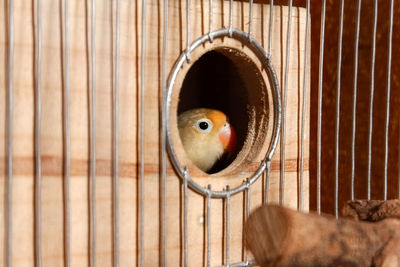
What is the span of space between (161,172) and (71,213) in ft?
0.39

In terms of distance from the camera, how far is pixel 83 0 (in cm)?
60

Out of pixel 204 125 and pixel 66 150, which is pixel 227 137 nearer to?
pixel 204 125

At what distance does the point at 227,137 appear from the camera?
2.65ft

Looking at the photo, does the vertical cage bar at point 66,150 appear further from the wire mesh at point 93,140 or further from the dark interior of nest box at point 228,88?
the dark interior of nest box at point 228,88

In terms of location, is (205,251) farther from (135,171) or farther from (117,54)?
(117,54)

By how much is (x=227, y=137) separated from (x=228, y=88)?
0.11 m

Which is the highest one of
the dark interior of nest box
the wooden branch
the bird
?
the dark interior of nest box

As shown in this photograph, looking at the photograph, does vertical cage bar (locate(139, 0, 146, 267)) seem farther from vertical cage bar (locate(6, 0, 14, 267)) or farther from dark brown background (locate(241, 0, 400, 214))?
dark brown background (locate(241, 0, 400, 214))

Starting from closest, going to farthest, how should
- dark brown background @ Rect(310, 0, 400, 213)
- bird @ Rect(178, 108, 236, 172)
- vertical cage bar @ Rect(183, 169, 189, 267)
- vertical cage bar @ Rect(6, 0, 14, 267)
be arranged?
vertical cage bar @ Rect(6, 0, 14, 267)
vertical cage bar @ Rect(183, 169, 189, 267)
bird @ Rect(178, 108, 236, 172)
dark brown background @ Rect(310, 0, 400, 213)

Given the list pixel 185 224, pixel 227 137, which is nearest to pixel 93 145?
pixel 185 224

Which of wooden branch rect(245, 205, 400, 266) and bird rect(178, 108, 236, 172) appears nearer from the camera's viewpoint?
wooden branch rect(245, 205, 400, 266)

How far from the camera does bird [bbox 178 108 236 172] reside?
2.64 ft

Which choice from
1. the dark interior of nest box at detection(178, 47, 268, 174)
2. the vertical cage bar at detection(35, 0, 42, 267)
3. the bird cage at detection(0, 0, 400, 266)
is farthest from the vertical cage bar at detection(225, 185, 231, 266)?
the vertical cage bar at detection(35, 0, 42, 267)

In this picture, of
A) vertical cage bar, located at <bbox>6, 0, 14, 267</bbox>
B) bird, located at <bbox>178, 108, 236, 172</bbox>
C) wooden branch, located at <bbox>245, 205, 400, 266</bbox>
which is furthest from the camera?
bird, located at <bbox>178, 108, 236, 172</bbox>
